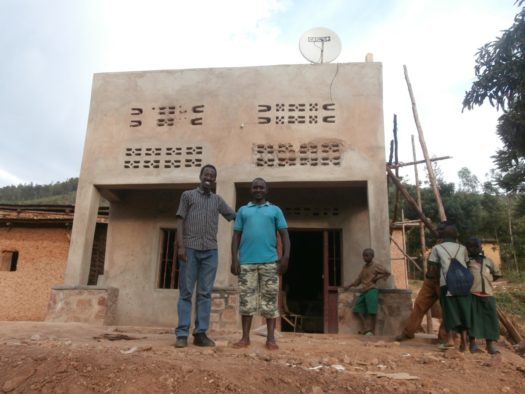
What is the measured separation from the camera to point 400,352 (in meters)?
4.01

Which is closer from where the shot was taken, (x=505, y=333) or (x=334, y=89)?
(x=505, y=333)

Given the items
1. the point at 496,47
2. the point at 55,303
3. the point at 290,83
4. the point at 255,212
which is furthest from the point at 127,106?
the point at 496,47

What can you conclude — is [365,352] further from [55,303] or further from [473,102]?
[473,102]

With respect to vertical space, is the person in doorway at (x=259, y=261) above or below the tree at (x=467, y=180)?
below

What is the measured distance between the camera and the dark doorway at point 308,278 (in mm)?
8219

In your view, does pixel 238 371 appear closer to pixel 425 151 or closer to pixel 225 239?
pixel 225 239

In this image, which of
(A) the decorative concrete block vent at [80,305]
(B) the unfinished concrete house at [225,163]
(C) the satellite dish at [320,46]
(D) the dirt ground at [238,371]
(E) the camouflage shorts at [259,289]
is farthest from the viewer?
(C) the satellite dish at [320,46]

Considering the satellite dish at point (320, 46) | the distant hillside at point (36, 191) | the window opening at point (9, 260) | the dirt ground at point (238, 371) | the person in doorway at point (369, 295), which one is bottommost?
the dirt ground at point (238, 371)

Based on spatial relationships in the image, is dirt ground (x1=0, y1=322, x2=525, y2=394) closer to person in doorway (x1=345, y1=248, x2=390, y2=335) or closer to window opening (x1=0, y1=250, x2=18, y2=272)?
person in doorway (x1=345, y1=248, x2=390, y2=335)

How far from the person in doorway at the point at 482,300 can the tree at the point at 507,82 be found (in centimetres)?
400

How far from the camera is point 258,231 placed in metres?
4.01

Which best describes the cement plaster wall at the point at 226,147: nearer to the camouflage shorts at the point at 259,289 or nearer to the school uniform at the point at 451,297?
the school uniform at the point at 451,297

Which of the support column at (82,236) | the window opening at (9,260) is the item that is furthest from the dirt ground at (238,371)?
the window opening at (9,260)

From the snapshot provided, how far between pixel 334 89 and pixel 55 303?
19.2 feet
